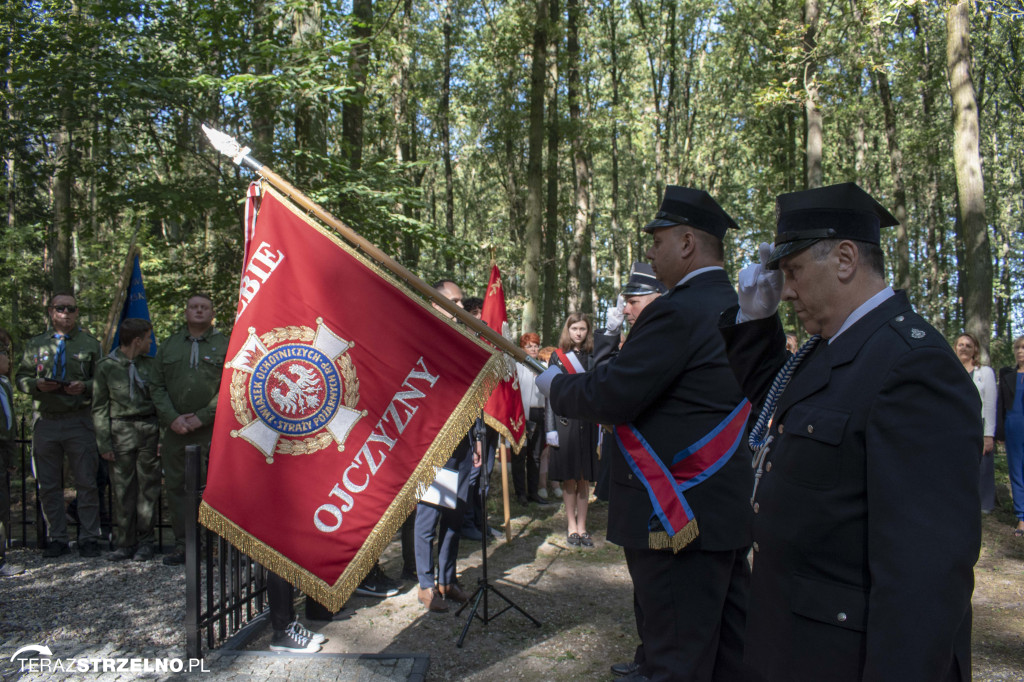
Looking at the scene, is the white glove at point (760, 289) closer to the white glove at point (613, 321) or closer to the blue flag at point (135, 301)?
the white glove at point (613, 321)

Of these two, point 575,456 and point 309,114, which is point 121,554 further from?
point 309,114

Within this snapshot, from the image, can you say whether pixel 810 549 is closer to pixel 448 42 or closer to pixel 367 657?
pixel 367 657

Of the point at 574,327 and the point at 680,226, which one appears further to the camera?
the point at 574,327

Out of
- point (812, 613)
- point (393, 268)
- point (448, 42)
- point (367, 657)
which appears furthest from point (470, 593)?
point (448, 42)

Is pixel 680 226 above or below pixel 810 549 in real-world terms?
above

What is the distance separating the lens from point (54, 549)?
23.7 ft

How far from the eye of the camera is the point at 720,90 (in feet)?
98.8

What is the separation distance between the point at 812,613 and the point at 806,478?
1.10ft

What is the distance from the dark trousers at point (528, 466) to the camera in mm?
10000

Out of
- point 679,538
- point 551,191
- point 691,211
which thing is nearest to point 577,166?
point 551,191

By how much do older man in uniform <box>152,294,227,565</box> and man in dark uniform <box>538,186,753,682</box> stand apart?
14.9 feet

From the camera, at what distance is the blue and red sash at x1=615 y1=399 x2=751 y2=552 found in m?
3.07

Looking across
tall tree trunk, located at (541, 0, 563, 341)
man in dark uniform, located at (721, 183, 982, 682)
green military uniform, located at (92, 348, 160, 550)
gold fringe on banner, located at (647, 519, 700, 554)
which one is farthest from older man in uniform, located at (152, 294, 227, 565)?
tall tree trunk, located at (541, 0, 563, 341)

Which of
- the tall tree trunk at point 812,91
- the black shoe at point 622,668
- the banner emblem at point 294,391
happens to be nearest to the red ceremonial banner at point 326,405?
the banner emblem at point 294,391
